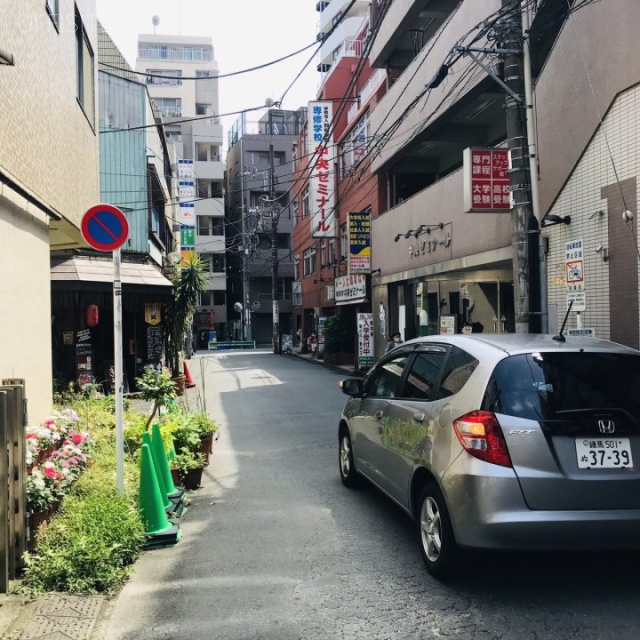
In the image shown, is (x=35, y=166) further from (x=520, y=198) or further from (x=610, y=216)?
(x=610, y=216)

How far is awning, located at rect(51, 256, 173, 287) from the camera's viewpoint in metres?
14.9

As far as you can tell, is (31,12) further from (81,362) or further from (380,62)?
(380,62)

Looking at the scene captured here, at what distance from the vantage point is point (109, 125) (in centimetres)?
1881

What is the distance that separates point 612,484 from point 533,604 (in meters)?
0.89

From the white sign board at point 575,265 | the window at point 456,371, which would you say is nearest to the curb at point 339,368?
the white sign board at point 575,265

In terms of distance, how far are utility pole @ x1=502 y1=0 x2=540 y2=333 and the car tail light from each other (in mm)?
4492

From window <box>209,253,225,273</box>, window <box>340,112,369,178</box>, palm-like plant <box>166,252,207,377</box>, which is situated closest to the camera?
palm-like plant <box>166,252,207,377</box>

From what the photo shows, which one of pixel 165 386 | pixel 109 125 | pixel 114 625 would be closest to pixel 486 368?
pixel 114 625

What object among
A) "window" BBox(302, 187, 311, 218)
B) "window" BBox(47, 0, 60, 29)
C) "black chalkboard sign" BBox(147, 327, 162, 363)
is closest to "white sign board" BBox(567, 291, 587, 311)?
"window" BBox(47, 0, 60, 29)

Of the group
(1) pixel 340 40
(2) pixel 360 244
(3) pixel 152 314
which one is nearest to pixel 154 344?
(3) pixel 152 314

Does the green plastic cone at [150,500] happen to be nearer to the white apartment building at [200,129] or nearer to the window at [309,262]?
the window at [309,262]

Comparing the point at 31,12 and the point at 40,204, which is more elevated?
the point at 31,12

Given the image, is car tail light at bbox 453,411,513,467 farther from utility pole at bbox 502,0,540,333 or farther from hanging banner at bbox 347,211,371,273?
hanging banner at bbox 347,211,371,273

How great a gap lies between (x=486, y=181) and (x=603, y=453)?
25.7ft
